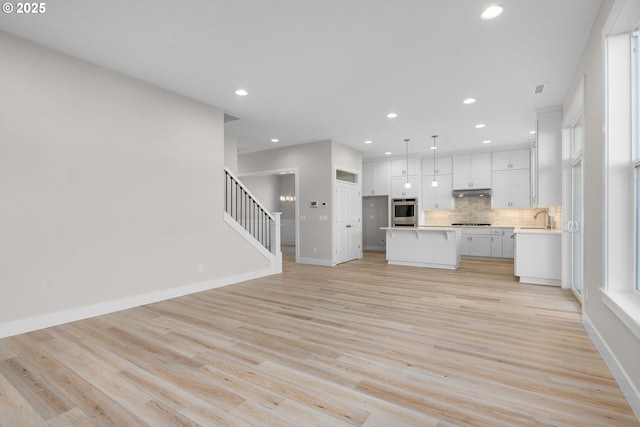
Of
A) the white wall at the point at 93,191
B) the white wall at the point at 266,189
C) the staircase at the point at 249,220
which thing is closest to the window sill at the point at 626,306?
the staircase at the point at 249,220

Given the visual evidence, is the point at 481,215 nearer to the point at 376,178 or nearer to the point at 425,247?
the point at 425,247

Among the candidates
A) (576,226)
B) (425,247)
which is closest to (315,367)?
(576,226)

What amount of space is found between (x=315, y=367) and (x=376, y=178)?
803 cm

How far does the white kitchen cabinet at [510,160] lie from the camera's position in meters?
7.97

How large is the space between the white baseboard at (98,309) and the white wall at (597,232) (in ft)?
15.5

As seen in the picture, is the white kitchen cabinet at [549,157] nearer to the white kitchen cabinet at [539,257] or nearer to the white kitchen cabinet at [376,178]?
the white kitchen cabinet at [539,257]

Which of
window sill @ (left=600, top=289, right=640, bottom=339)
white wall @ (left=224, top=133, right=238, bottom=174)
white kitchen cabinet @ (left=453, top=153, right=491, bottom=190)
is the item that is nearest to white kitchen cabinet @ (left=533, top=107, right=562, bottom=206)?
window sill @ (left=600, top=289, right=640, bottom=339)

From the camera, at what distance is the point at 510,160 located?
→ 815 cm

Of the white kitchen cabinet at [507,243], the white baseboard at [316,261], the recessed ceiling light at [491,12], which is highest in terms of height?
the recessed ceiling light at [491,12]

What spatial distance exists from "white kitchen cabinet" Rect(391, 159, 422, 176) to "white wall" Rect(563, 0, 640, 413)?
19.1 feet

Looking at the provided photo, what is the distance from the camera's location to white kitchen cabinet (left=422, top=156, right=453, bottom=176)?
895 cm

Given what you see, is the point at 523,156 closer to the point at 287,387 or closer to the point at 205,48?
the point at 205,48

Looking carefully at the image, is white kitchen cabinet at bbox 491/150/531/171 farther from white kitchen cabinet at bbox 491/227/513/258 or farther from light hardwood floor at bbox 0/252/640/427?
light hardwood floor at bbox 0/252/640/427

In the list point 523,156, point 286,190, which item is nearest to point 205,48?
point 523,156
